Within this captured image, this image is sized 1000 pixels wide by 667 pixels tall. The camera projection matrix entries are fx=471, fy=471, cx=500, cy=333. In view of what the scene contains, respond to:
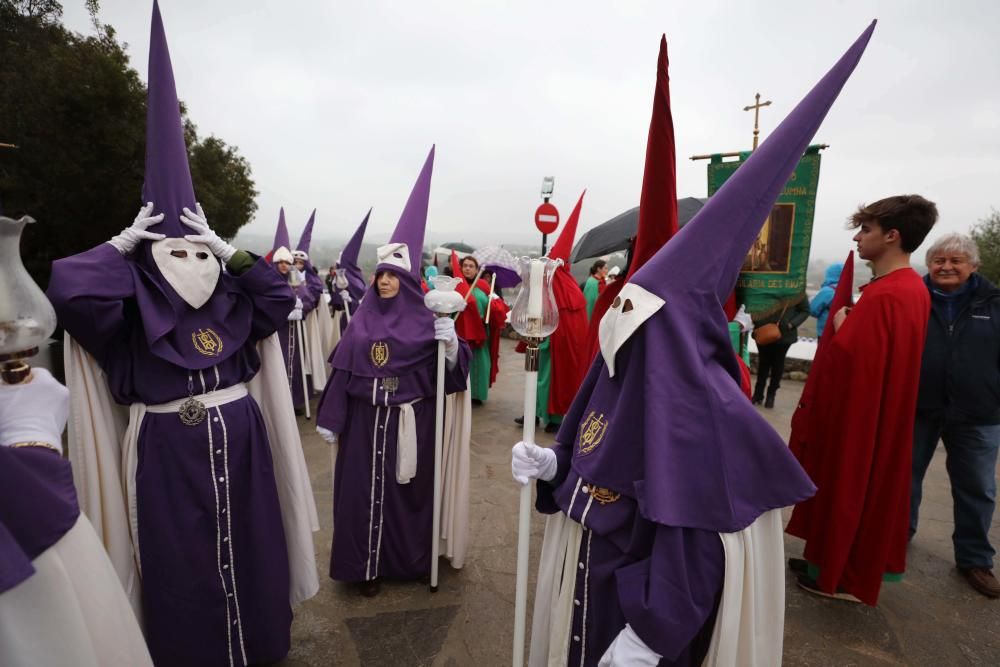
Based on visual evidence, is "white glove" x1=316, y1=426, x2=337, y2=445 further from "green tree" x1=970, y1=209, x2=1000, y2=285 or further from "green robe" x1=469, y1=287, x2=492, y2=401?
"green tree" x1=970, y1=209, x2=1000, y2=285

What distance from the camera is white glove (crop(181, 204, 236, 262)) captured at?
7.06 ft

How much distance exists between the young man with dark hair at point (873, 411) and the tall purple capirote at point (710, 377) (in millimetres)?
1805

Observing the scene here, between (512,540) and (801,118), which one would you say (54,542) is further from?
(512,540)

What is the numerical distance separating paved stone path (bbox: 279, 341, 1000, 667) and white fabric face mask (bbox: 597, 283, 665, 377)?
2050mm

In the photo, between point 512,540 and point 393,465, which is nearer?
point 393,465

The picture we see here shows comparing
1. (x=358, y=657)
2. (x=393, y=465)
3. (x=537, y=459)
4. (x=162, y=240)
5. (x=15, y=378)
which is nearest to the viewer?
(x=15, y=378)

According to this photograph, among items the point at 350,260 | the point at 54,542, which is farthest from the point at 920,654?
the point at 350,260

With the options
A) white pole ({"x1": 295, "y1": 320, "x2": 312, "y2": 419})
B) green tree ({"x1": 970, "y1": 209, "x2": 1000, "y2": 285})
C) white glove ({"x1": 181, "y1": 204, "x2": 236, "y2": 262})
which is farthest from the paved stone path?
green tree ({"x1": 970, "y1": 209, "x2": 1000, "y2": 285})

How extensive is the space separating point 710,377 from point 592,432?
0.41m

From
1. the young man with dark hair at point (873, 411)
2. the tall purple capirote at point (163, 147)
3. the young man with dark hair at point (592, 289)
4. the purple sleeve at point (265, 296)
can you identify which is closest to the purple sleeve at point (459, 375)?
the purple sleeve at point (265, 296)

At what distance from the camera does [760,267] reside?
2.76 meters

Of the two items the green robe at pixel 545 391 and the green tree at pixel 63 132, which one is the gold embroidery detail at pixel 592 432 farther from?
the green tree at pixel 63 132

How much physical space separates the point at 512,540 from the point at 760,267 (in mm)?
2623

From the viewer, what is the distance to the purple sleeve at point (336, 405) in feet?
9.71
